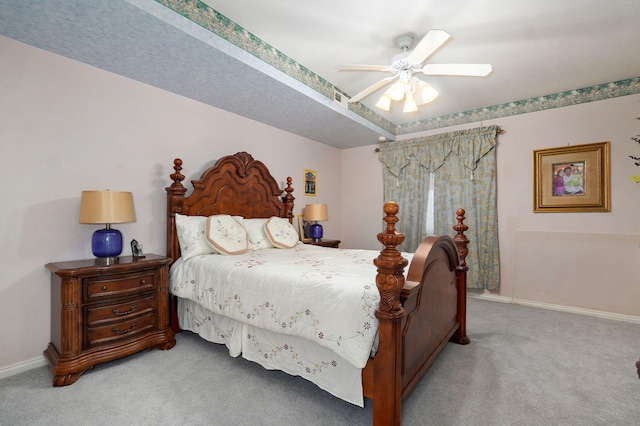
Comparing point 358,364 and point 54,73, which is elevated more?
point 54,73

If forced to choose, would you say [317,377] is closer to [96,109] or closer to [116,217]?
[116,217]

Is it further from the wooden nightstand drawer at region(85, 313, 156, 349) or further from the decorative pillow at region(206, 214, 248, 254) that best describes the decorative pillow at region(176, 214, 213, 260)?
the wooden nightstand drawer at region(85, 313, 156, 349)

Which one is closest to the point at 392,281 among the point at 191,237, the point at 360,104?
the point at 191,237

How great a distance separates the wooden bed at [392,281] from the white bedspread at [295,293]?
0.12 metres

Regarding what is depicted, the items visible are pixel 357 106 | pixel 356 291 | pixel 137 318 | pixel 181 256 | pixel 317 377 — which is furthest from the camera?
pixel 357 106

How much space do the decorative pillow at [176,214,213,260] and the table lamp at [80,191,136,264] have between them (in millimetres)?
462

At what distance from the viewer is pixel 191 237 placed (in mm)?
2602

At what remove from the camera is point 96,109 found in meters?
2.39

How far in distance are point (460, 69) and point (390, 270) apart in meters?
1.68

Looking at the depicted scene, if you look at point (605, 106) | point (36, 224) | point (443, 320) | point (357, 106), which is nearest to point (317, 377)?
point (443, 320)

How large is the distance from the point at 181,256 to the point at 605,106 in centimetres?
478

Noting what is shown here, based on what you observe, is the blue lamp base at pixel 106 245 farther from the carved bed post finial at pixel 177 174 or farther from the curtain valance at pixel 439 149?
the curtain valance at pixel 439 149

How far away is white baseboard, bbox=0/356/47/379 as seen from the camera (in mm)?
1954

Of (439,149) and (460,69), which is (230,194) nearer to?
(460,69)
